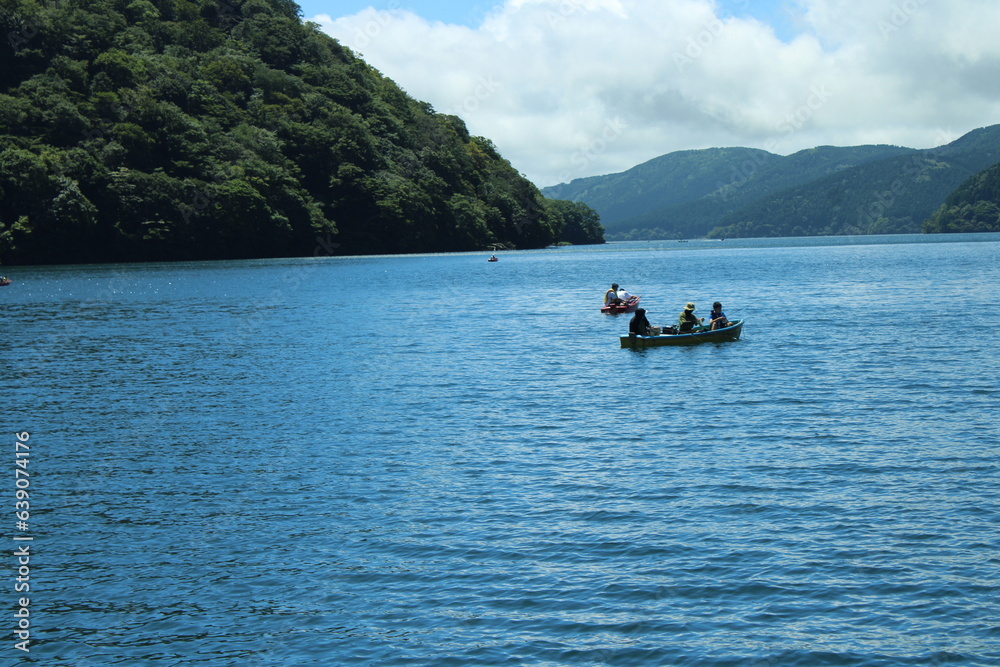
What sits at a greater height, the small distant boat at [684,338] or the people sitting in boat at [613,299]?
the people sitting in boat at [613,299]

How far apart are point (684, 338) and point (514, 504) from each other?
106 ft

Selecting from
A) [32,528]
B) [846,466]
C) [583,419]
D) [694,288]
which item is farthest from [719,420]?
[694,288]

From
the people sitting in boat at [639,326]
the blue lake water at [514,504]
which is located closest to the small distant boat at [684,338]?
the people sitting in boat at [639,326]

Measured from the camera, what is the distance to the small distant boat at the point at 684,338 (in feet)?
167

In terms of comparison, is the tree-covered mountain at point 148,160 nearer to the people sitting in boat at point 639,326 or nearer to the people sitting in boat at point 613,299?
the people sitting in boat at point 613,299

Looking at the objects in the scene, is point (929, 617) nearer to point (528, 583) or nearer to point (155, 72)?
point (528, 583)

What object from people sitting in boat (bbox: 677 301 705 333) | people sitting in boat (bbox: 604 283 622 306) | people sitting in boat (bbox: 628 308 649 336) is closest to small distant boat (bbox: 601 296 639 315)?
people sitting in boat (bbox: 604 283 622 306)

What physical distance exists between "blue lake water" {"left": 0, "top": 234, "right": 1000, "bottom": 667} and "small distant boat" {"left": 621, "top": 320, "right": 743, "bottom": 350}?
923mm

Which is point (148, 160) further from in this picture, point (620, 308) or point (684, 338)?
point (684, 338)

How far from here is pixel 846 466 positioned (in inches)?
944

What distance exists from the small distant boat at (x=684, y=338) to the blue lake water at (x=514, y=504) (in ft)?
3.03

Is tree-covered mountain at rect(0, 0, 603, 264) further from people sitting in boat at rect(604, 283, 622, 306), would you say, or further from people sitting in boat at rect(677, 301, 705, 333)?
people sitting in boat at rect(677, 301, 705, 333)

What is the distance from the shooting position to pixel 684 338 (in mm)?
51625

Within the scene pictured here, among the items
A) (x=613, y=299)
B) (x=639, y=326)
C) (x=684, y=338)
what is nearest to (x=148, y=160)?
(x=613, y=299)
